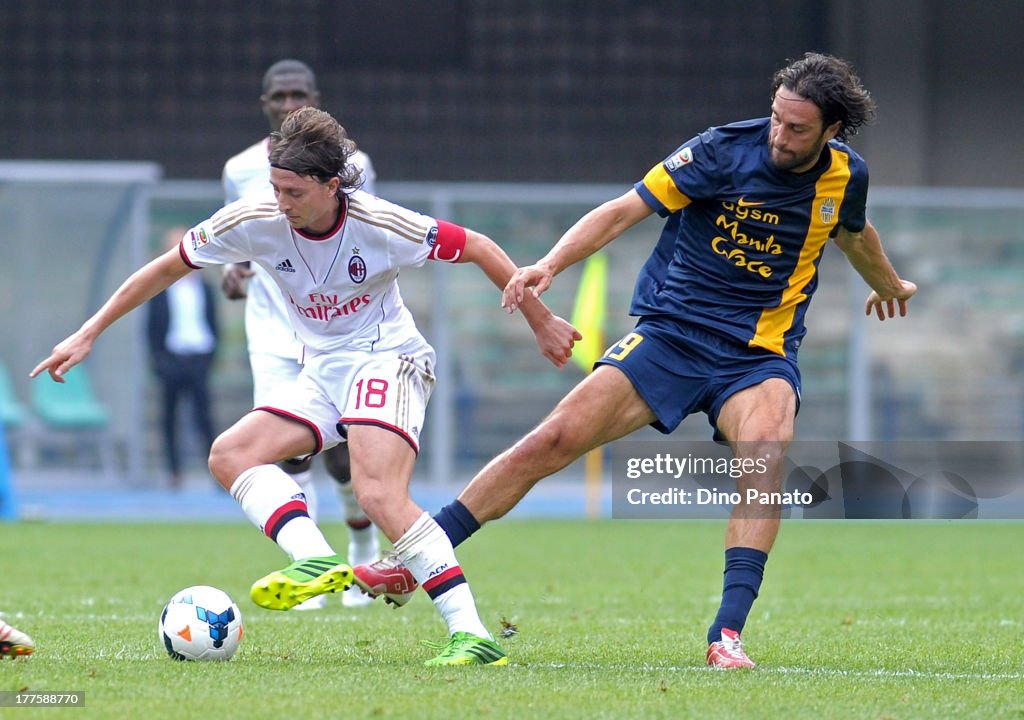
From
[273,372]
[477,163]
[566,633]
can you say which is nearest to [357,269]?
[273,372]

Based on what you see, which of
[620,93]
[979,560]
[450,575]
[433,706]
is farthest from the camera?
[620,93]

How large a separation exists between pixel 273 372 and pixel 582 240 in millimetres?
2011

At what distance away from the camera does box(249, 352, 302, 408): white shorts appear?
7.12m

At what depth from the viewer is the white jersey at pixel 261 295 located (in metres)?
7.20

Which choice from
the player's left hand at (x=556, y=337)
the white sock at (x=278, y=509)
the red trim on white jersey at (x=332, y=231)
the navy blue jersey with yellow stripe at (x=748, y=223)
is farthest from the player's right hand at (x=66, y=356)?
the navy blue jersey with yellow stripe at (x=748, y=223)

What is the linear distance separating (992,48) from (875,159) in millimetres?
1678

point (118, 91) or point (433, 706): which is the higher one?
point (118, 91)

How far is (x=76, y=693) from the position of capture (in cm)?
457

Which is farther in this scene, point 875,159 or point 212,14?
point 875,159

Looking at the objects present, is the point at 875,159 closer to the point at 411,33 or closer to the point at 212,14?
the point at 411,33

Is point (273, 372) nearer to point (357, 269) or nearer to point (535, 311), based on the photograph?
point (357, 269)

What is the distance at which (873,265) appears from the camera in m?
6.30

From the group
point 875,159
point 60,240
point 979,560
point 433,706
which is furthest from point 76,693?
point 875,159

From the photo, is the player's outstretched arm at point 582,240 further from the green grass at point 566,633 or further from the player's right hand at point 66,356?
the player's right hand at point 66,356
